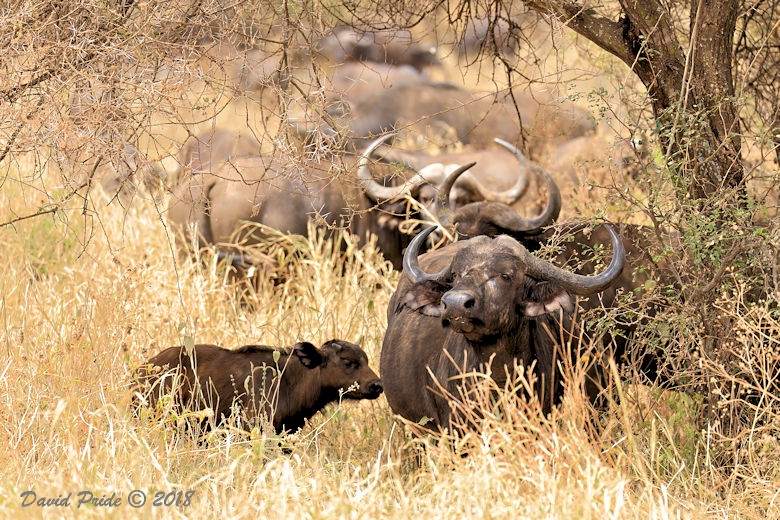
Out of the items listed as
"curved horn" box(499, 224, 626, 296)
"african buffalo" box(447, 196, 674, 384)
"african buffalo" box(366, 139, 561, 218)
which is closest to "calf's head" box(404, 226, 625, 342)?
"curved horn" box(499, 224, 626, 296)

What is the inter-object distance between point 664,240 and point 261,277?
13.7ft

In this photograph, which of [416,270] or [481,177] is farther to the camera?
[481,177]

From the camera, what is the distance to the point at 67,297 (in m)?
8.66

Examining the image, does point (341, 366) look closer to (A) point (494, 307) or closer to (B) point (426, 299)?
(B) point (426, 299)

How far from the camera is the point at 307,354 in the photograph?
648 cm

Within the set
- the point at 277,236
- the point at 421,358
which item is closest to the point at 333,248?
the point at 277,236

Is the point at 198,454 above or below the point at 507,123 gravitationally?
below

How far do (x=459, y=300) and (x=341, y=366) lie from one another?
1.73m

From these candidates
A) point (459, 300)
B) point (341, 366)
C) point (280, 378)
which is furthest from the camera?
point (341, 366)

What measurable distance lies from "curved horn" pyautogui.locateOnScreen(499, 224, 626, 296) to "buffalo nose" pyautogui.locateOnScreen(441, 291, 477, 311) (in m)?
0.57

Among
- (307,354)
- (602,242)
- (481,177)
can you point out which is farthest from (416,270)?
(481,177)

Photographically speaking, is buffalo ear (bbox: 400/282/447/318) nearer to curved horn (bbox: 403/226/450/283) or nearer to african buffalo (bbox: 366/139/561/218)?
curved horn (bbox: 403/226/450/283)

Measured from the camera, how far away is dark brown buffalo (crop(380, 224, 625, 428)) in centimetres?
524

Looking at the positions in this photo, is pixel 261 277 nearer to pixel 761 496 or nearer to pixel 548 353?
pixel 548 353
